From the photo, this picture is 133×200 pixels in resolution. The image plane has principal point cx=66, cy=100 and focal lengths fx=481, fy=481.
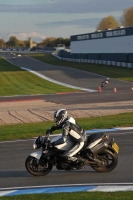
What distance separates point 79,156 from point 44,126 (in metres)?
8.46

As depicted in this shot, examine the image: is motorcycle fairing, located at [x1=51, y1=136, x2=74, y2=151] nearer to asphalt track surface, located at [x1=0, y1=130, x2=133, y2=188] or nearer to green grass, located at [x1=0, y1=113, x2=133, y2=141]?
asphalt track surface, located at [x1=0, y1=130, x2=133, y2=188]

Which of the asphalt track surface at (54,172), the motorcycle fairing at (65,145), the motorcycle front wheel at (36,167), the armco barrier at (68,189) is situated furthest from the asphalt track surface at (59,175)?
the motorcycle fairing at (65,145)

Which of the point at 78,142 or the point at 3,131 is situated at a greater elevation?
the point at 78,142

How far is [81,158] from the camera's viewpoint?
35.6 feet

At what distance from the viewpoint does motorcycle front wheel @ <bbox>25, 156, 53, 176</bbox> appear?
10.9 metres

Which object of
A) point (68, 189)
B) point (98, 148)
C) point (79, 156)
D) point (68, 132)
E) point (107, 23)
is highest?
point (107, 23)

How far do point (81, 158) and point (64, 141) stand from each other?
22.3 inches

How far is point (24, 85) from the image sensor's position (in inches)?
2008

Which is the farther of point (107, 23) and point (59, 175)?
point (107, 23)

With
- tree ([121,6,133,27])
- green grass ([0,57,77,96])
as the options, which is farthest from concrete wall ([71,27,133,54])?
tree ([121,6,133,27])

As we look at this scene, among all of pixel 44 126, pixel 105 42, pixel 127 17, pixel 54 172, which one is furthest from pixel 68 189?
pixel 127 17

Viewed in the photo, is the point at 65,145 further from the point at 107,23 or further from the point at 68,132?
the point at 107,23

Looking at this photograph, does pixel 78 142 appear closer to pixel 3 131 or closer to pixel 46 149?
pixel 46 149

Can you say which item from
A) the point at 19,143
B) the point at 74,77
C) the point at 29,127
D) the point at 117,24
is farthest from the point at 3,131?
the point at 117,24
